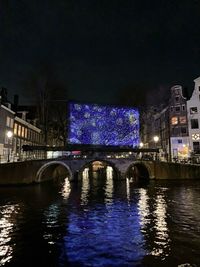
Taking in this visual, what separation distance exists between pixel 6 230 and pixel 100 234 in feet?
16.3

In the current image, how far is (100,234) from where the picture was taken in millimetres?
11758

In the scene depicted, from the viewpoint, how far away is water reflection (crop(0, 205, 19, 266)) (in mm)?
9310

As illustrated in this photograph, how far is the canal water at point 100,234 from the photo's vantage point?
888 cm

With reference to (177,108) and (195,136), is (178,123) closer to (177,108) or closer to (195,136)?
(177,108)

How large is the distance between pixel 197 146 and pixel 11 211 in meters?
40.5

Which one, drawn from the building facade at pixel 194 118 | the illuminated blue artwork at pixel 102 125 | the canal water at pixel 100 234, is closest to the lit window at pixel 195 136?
the building facade at pixel 194 118

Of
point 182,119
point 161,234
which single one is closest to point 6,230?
point 161,234

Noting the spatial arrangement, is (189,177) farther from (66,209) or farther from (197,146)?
(66,209)

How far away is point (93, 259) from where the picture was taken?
8.84 meters

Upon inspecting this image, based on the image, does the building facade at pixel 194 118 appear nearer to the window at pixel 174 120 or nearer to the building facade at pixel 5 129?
the window at pixel 174 120

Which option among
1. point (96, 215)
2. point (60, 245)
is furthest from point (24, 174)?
point (60, 245)

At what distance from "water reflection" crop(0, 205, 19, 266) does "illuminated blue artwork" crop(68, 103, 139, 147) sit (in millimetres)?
23135

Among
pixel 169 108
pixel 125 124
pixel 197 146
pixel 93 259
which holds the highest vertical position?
pixel 169 108

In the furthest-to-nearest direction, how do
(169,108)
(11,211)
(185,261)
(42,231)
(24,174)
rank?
(169,108)
(24,174)
(11,211)
(42,231)
(185,261)
